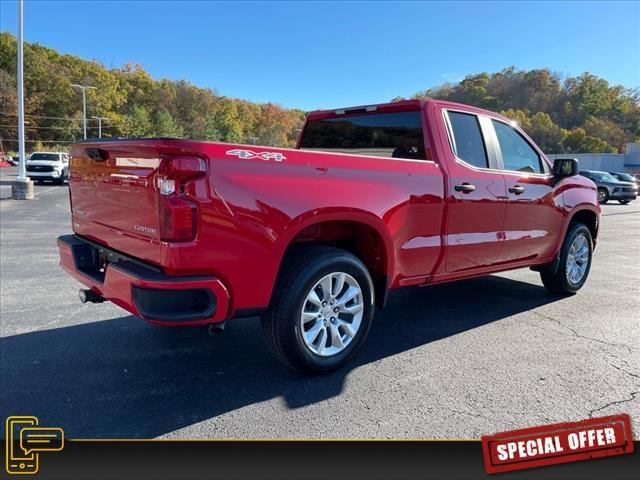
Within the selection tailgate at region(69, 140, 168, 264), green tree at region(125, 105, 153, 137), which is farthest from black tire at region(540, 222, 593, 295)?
green tree at region(125, 105, 153, 137)

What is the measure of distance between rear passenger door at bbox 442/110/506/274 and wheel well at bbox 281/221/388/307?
69 cm

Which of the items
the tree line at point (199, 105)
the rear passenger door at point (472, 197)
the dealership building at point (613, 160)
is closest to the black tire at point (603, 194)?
the rear passenger door at point (472, 197)

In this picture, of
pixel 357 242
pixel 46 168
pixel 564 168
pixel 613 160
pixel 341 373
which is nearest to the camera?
pixel 341 373

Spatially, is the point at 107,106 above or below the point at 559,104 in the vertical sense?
below

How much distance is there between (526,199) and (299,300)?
2.81m

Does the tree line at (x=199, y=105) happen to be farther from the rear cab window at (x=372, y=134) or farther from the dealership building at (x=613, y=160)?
the rear cab window at (x=372, y=134)

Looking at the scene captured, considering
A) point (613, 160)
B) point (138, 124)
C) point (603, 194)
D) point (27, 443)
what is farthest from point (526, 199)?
point (138, 124)

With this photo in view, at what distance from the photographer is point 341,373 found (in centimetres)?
346

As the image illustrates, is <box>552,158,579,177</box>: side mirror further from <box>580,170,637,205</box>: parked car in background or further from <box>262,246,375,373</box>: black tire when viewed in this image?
<box>580,170,637,205</box>: parked car in background

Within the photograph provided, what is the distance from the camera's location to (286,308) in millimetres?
3021

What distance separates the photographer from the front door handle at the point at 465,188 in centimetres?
396

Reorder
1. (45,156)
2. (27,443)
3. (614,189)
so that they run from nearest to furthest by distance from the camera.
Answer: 1. (27,443)
2. (614,189)
3. (45,156)

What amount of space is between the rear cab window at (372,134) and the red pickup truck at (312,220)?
1cm

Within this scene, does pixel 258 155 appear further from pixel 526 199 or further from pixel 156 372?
pixel 526 199
